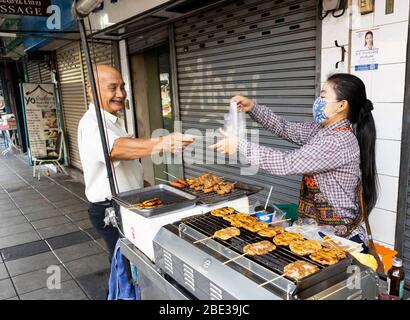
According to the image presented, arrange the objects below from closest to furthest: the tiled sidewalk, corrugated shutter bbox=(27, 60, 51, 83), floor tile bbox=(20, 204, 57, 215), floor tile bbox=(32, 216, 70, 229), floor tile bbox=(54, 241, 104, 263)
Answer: the tiled sidewalk < floor tile bbox=(54, 241, 104, 263) < floor tile bbox=(32, 216, 70, 229) < floor tile bbox=(20, 204, 57, 215) < corrugated shutter bbox=(27, 60, 51, 83)

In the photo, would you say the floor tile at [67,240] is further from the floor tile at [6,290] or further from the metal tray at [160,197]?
the metal tray at [160,197]

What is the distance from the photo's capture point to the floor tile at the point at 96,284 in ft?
13.9

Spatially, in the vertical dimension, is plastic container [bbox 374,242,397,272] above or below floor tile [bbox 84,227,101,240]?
above

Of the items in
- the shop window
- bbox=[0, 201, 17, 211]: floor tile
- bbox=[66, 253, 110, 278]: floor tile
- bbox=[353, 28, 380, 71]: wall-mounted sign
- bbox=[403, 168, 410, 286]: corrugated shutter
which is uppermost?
the shop window

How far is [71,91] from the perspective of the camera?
10852 mm

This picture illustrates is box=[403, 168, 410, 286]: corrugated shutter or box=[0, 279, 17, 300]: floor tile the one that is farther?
box=[0, 279, 17, 300]: floor tile

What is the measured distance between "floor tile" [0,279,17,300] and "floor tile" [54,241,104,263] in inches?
32.0

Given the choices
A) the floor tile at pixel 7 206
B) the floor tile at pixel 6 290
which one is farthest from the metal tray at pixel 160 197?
the floor tile at pixel 7 206

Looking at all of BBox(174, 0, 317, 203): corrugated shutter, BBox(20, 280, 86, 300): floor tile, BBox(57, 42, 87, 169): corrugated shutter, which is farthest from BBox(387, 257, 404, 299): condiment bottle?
BBox(57, 42, 87, 169): corrugated shutter

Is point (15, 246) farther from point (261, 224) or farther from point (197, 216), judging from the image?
point (261, 224)

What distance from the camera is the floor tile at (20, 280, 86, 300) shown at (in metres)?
A: 4.23

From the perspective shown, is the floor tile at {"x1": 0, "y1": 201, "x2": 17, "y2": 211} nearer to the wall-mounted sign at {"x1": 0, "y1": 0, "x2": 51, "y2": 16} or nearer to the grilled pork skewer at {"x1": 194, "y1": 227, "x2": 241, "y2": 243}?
the wall-mounted sign at {"x1": 0, "y1": 0, "x2": 51, "y2": 16}

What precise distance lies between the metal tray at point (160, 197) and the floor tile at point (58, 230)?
169 inches

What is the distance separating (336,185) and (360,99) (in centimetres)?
64
